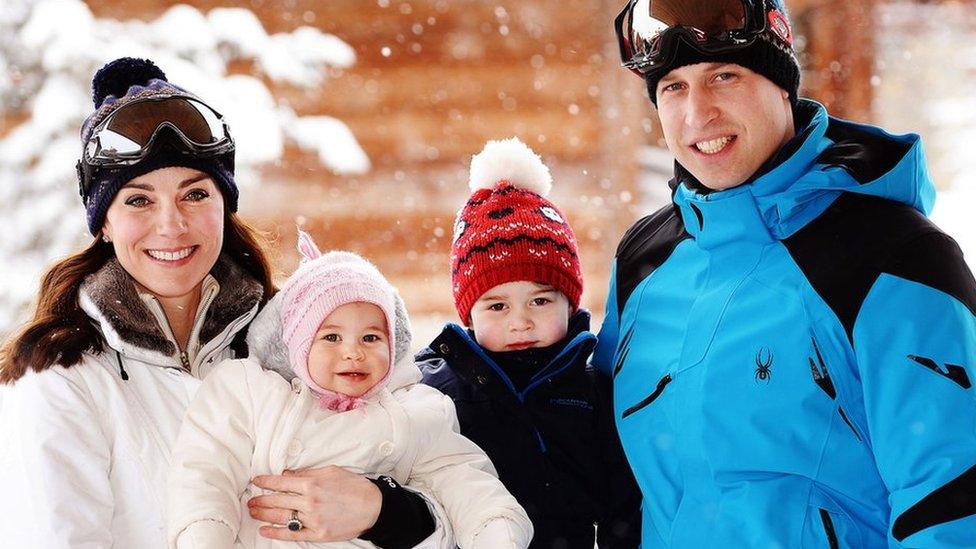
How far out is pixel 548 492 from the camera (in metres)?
2.57

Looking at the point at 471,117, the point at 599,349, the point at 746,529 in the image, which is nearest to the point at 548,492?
the point at 599,349

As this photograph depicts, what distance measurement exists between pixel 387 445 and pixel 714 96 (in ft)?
3.68

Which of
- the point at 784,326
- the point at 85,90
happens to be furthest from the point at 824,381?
the point at 85,90

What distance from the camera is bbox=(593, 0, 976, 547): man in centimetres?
186

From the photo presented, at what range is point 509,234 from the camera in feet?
8.84

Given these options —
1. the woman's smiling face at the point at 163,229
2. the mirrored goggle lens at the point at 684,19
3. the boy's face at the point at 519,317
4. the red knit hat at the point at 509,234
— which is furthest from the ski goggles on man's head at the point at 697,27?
the woman's smiling face at the point at 163,229

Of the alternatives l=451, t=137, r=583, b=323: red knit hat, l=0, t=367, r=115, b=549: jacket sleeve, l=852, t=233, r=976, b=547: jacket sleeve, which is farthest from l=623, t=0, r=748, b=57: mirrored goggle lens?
l=0, t=367, r=115, b=549: jacket sleeve

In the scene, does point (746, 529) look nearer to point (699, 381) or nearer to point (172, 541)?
point (699, 381)

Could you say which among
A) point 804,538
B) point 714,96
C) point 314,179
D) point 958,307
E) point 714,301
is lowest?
point 804,538

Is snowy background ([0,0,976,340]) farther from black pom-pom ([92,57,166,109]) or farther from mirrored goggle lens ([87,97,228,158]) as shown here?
mirrored goggle lens ([87,97,228,158])

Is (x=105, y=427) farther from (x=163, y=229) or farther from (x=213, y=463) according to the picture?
(x=163, y=229)

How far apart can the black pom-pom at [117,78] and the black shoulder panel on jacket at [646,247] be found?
1349 mm

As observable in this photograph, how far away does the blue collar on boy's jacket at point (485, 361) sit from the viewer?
8.55ft

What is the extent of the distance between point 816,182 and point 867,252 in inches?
7.3
